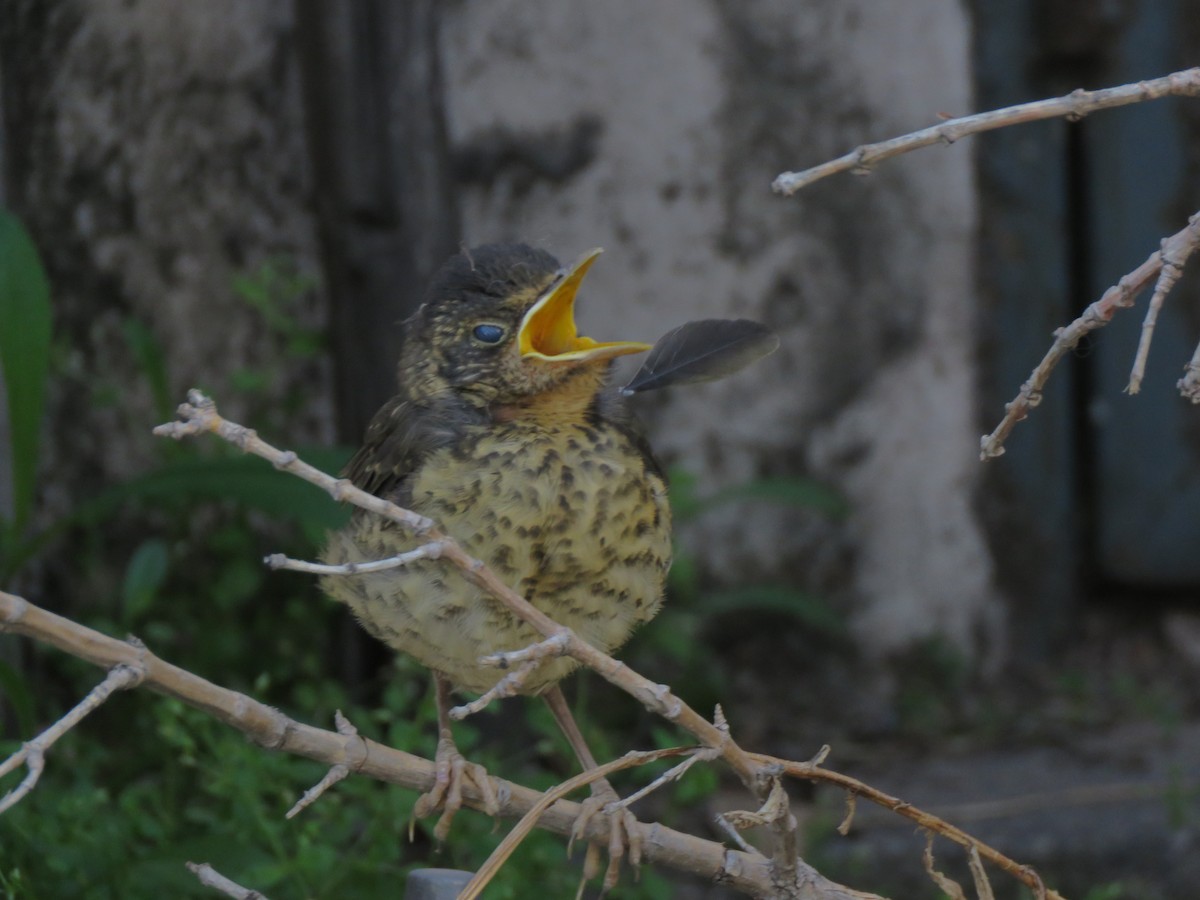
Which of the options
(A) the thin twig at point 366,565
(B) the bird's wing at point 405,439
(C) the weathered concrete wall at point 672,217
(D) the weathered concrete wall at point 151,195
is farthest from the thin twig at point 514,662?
(C) the weathered concrete wall at point 672,217

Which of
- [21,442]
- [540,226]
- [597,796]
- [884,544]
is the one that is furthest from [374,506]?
[884,544]

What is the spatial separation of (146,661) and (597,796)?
96cm

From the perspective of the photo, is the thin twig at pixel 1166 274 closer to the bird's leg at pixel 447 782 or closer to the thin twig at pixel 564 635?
the thin twig at pixel 564 635

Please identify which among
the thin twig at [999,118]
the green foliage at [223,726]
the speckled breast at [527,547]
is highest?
the thin twig at [999,118]

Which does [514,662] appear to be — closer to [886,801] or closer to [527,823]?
[527,823]

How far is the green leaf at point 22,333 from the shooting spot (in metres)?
3.38

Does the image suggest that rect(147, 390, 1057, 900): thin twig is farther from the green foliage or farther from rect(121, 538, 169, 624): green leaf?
rect(121, 538, 169, 624): green leaf

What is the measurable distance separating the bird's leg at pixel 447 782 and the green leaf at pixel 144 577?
3.42 feet

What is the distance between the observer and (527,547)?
2.33m

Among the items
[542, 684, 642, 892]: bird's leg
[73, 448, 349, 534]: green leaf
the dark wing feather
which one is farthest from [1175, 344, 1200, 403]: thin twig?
[73, 448, 349, 534]: green leaf

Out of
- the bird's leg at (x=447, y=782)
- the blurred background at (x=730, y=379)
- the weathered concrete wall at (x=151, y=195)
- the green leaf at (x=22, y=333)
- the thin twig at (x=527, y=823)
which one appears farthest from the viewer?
the weathered concrete wall at (x=151, y=195)

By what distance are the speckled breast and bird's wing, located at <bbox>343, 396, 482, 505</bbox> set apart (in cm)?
4

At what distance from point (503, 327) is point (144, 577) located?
4.75 ft

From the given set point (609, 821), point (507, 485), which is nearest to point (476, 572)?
point (507, 485)
